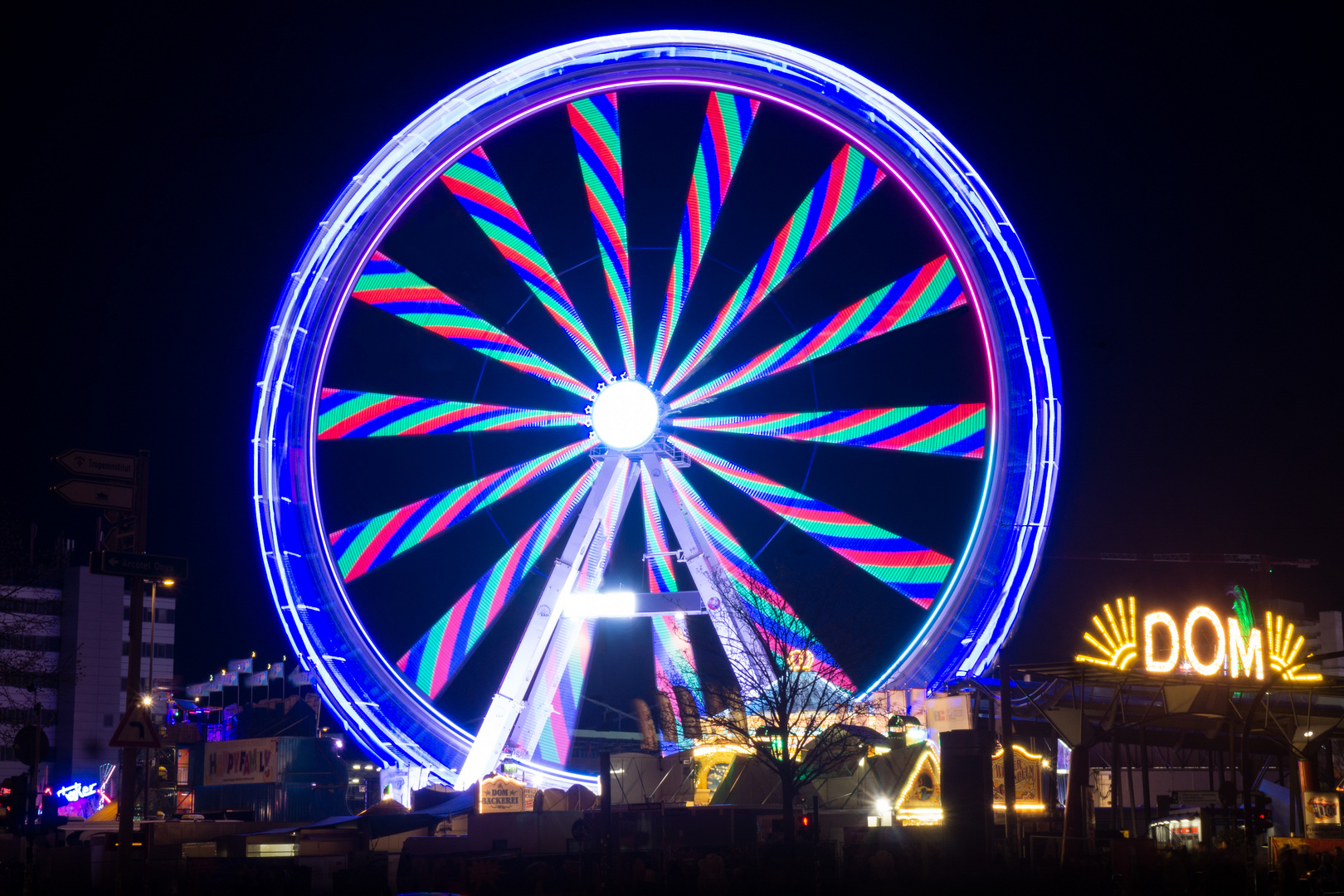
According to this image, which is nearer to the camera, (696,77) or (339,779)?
(696,77)

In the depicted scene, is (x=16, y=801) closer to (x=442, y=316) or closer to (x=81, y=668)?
(x=442, y=316)

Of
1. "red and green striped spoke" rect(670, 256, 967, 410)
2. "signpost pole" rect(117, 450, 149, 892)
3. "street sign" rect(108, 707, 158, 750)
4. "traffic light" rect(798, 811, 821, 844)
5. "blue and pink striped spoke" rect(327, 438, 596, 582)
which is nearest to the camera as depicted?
"street sign" rect(108, 707, 158, 750)

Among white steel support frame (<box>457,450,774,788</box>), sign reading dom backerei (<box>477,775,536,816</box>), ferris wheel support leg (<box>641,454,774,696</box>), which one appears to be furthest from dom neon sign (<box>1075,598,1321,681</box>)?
sign reading dom backerei (<box>477,775,536,816</box>)

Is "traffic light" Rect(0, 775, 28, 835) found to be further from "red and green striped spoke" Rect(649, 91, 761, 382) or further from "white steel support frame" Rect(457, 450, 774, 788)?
"red and green striped spoke" Rect(649, 91, 761, 382)

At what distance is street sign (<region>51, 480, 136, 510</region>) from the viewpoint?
1294 centimetres

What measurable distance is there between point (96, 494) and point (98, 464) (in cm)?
31

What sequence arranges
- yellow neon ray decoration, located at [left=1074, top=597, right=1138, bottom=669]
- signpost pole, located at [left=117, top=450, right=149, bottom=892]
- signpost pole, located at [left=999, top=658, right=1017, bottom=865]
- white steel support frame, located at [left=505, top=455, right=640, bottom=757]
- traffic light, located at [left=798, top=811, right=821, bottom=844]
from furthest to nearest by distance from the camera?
yellow neon ray decoration, located at [left=1074, top=597, right=1138, bottom=669]
white steel support frame, located at [left=505, top=455, right=640, bottom=757]
signpost pole, located at [left=999, top=658, right=1017, bottom=865]
traffic light, located at [left=798, top=811, right=821, bottom=844]
signpost pole, located at [left=117, top=450, right=149, bottom=892]

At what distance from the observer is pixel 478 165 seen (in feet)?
80.8

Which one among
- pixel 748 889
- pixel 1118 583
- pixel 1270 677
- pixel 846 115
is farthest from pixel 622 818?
pixel 1118 583

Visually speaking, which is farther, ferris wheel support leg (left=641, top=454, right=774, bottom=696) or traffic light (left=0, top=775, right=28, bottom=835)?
ferris wheel support leg (left=641, top=454, right=774, bottom=696)

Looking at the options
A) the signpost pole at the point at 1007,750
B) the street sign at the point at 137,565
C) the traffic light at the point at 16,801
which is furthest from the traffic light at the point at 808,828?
the traffic light at the point at 16,801

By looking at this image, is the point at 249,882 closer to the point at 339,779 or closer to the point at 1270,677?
the point at 1270,677

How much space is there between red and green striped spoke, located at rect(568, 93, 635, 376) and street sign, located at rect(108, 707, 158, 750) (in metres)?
12.9

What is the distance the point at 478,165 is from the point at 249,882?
13642 millimetres
